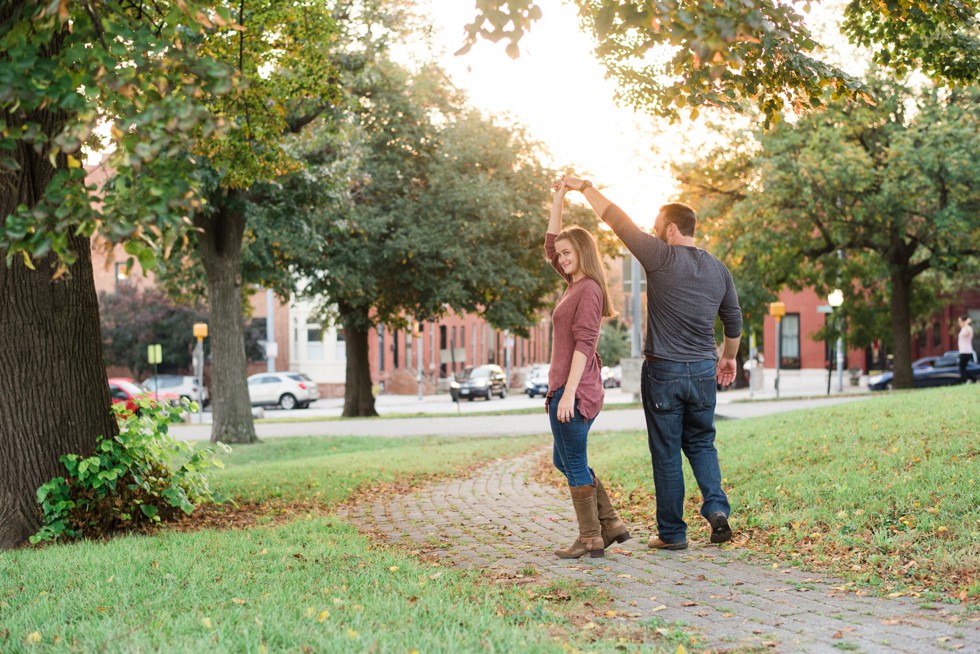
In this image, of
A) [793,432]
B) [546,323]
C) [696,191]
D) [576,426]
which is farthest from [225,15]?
[546,323]

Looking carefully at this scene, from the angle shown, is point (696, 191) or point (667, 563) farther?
point (696, 191)

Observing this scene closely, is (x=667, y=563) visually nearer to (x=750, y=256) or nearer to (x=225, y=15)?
(x=225, y=15)

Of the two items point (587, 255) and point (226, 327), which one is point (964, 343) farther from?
point (587, 255)

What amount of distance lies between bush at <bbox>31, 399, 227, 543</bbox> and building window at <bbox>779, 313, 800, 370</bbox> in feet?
176

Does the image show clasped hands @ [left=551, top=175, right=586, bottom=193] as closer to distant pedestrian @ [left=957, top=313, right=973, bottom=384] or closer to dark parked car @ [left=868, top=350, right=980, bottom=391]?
distant pedestrian @ [left=957, top=313, right=973, bottom=384]

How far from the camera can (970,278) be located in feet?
129

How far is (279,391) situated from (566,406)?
134 feet

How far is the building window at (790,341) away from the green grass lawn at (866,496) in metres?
48.2

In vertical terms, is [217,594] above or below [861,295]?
below

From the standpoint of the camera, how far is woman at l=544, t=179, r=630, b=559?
596cm

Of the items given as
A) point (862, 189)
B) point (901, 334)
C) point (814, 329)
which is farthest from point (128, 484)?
point (814, 329)

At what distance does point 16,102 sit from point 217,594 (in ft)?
7.72

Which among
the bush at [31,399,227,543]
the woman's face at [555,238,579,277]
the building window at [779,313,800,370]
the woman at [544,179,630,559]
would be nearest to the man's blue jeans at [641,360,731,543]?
the woman at [544,179,630,559]

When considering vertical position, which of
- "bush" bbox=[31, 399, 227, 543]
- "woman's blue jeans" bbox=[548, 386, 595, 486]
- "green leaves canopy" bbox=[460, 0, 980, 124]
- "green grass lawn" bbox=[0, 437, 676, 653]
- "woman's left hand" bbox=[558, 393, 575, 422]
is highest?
"green leaves canopy" bbox=[460, 0, 980, 124]
